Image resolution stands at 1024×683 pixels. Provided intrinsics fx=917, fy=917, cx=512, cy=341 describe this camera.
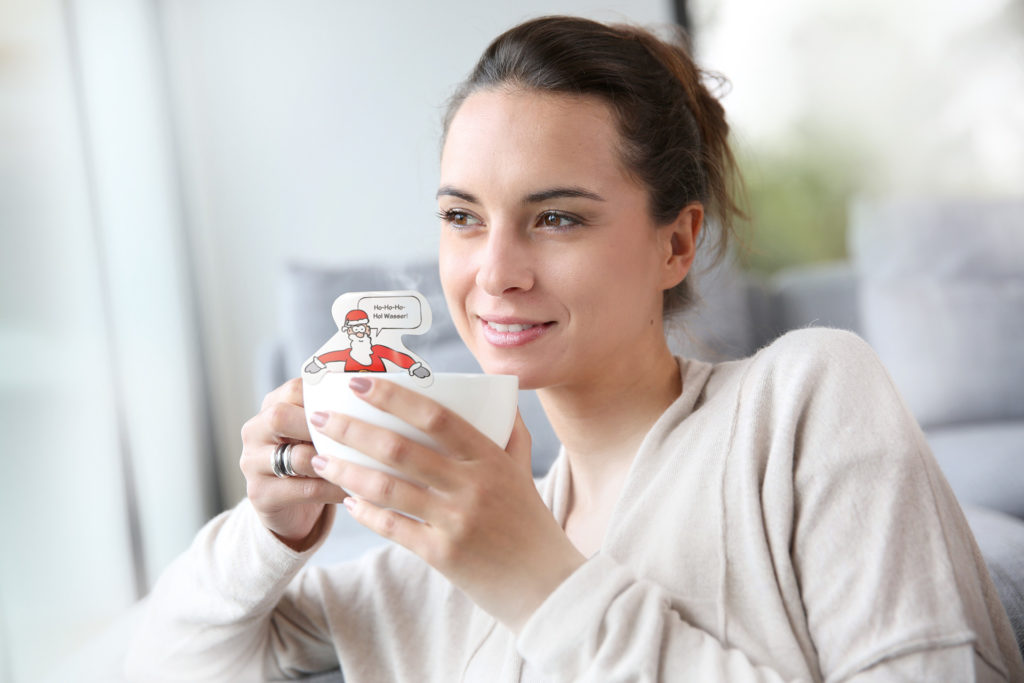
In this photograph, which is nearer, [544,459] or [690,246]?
[690,246]

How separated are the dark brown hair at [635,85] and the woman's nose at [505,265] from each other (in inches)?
7.3

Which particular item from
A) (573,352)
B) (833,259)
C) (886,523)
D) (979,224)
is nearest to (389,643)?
(573,352)

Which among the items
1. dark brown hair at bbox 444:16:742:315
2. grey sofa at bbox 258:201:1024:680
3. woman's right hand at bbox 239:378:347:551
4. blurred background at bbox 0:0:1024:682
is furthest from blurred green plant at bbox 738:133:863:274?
woman's right hand at bbox 239:378:347:551

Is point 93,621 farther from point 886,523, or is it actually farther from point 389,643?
point 886,523

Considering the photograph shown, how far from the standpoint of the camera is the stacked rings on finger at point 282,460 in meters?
0.95

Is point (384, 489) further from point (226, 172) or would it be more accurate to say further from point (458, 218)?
point (226, 172)

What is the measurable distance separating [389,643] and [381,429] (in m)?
0.54

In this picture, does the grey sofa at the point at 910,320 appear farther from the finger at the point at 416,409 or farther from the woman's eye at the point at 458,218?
the finger at the point at 416,409

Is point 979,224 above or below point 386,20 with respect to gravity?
below

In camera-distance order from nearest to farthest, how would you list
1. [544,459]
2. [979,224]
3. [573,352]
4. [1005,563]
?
[573,352], [1005,563], [544,459], [979,224]

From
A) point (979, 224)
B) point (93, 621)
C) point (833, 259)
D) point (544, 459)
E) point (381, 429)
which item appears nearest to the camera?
point (381, 429)

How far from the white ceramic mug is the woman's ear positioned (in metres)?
0.48

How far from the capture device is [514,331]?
1.05 metres

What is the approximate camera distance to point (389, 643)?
117cm
